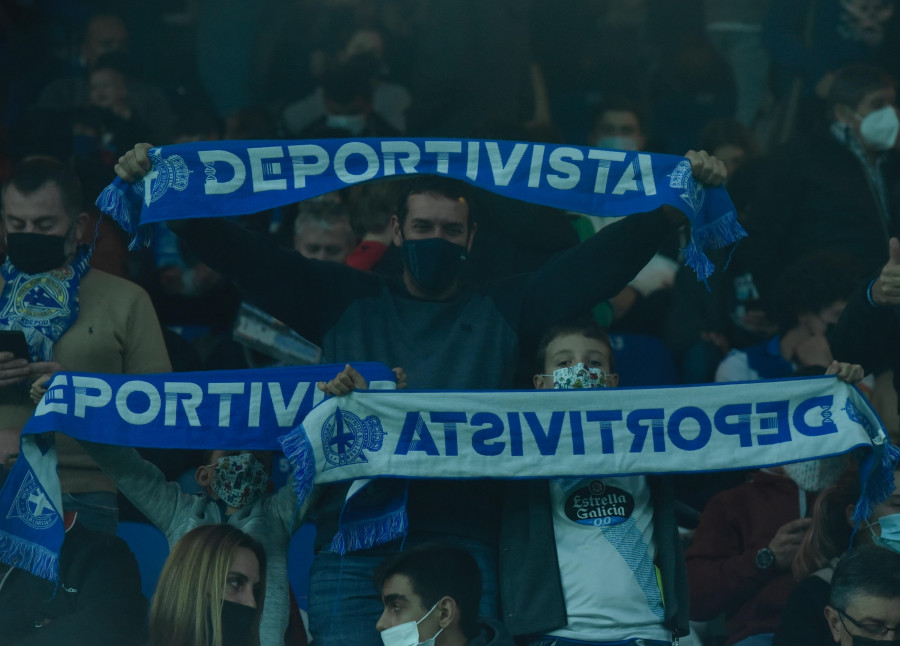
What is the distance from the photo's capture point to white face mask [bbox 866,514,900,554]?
534cm

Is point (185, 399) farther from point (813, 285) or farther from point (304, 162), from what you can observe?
point (813, 285)

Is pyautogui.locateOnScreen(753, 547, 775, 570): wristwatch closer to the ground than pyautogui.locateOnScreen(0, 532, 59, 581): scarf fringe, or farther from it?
farther from it

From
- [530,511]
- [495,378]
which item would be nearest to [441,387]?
[495,378]

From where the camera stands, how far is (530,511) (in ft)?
16.6

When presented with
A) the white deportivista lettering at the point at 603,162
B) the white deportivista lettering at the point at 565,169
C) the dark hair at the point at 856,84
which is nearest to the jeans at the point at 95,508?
the white deportivista lettering at the point at 565,169

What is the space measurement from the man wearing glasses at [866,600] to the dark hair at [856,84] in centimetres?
307

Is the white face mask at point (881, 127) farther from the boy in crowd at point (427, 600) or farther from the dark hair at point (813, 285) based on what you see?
the boy in crowd at point (427, 600)

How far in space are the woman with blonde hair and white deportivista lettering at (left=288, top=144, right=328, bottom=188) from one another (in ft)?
4.35

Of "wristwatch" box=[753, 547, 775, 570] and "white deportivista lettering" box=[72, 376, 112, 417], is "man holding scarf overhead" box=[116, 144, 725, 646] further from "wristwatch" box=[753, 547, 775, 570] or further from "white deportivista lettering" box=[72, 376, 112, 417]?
"wristwatch" box=[753, 547, 775, 570]

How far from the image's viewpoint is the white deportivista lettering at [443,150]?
5.38 m

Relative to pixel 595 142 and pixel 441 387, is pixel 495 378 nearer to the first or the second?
pixel 441 387

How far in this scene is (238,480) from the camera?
5316 millimetres

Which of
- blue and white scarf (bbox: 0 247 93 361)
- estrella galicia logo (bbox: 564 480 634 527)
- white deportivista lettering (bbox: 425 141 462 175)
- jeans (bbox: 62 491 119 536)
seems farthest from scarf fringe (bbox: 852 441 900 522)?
blue and white scarf (bbox: 0 247 93 361)

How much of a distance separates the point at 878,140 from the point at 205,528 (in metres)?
4.15
